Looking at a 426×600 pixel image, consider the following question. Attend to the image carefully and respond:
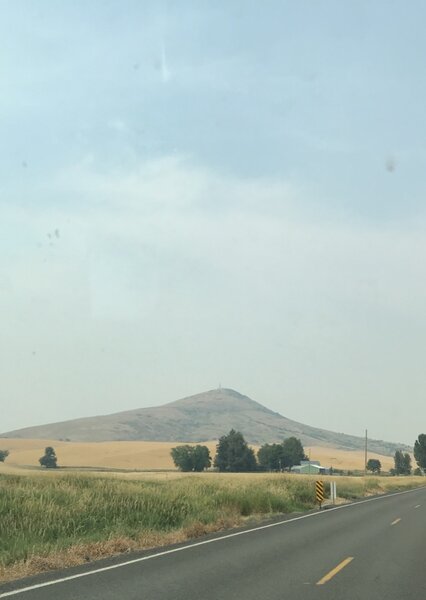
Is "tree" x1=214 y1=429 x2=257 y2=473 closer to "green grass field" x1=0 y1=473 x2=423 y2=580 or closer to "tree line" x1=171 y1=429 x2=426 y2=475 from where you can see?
"tree line" x1=171 y1=429 x2=426 y2=475

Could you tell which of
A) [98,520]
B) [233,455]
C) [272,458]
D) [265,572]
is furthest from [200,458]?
[265,572]

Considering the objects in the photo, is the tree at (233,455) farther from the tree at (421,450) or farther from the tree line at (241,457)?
the tree at (421,450)

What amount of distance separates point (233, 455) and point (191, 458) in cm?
1184

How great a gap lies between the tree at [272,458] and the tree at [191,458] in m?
17.3

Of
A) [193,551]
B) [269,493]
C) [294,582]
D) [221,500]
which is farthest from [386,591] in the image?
[269,493]

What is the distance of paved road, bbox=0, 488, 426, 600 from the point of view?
395 inches

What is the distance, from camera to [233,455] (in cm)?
15650

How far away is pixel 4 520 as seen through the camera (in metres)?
16.0

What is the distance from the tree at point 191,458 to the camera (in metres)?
148

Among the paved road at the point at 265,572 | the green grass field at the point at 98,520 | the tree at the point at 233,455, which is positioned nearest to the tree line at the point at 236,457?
the tree at the point at 233,455

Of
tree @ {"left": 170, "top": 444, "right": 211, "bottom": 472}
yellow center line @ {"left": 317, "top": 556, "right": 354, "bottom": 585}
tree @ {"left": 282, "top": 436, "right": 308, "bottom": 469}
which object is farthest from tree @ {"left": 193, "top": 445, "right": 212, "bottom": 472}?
yellow center line @ {"left": 317, "top": 556, "right": 354, "bottom": 585}

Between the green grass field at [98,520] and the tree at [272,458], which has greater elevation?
the green grass field at [98,520]

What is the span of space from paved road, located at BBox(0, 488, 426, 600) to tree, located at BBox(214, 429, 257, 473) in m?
140

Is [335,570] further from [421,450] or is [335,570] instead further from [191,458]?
[421,450]
